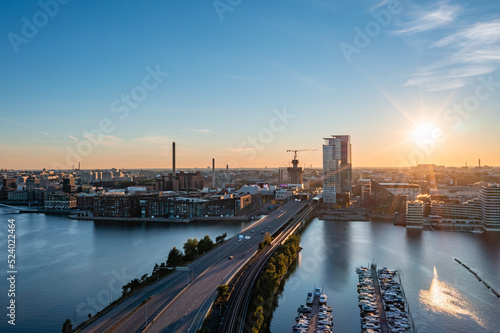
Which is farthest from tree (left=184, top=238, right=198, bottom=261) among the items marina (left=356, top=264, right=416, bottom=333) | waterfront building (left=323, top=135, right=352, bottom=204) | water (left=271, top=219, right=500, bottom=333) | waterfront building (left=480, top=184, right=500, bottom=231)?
waterfront building (left=323, top=135, right=352, bottom=204)

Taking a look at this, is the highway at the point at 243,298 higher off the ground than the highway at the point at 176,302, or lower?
lower

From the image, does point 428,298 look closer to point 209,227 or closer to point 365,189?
point 209,227

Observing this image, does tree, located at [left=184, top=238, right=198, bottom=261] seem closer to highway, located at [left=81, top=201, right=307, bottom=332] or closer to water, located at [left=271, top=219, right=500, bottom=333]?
highway, located at [left=81, top=201, right=307, bottom=332]

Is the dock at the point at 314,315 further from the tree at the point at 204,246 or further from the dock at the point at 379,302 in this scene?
the tree at the point at 204,246

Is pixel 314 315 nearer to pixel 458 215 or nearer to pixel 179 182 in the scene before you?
pixel 458 215

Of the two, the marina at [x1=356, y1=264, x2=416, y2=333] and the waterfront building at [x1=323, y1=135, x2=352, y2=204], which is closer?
the marina at [x1=356, y1=264, x2=416, y2=333]

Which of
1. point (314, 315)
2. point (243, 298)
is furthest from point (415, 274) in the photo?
point (243, 298)

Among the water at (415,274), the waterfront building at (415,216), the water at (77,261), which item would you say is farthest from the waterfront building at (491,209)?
the water at (77,261)
